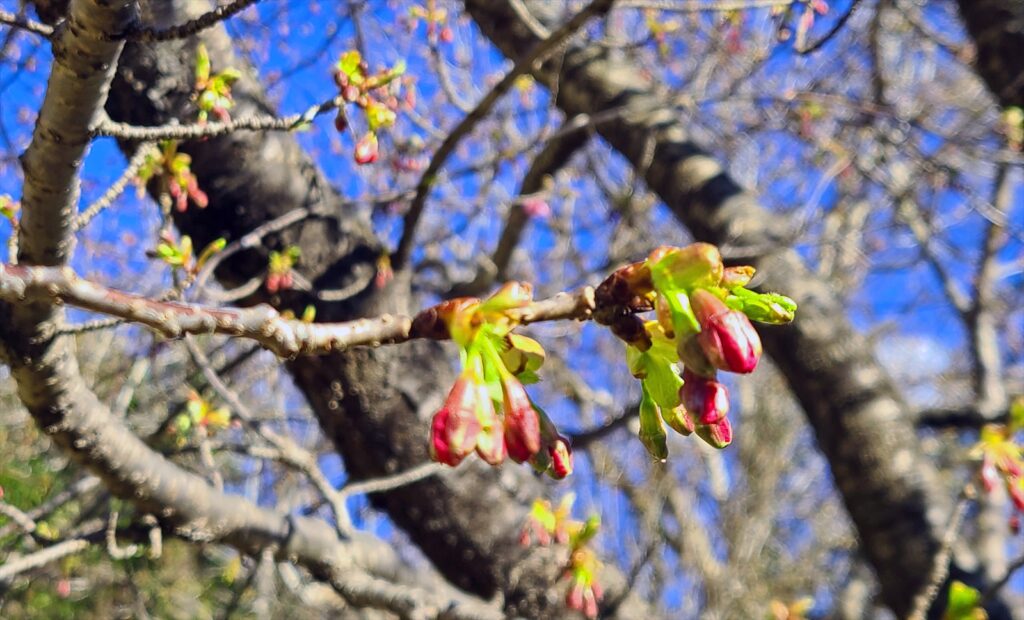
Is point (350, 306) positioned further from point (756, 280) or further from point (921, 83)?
point (921, 83)

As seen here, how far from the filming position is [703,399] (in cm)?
75

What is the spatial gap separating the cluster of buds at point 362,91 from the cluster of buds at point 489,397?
2.44ft

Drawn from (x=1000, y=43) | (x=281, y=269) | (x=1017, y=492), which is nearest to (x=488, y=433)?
(x=281, y=269)

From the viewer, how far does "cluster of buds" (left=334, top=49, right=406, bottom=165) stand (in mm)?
1467

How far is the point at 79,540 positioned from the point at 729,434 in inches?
61.4

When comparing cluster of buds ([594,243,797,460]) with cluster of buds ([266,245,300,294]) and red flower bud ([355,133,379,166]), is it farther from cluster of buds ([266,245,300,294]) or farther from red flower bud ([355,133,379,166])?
cluster of buds ([266,245,300,294])

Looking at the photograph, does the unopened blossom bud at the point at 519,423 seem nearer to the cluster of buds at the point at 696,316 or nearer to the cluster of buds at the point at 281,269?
the cluster of buds at the point at 696,316

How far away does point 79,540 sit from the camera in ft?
5.78

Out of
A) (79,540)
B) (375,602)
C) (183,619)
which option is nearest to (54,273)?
(79,540)

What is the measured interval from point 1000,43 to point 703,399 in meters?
3.64

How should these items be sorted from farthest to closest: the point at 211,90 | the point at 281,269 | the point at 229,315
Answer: the point at 281,269 < the point at 211,90 < the point at 229,315

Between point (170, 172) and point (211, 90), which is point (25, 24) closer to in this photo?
point (211, 90)

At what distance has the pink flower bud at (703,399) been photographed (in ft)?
2.46

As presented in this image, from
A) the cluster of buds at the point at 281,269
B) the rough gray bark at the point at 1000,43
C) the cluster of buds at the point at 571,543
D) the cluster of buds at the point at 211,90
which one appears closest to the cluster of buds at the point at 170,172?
the cluster of buds at the point at 211,90
